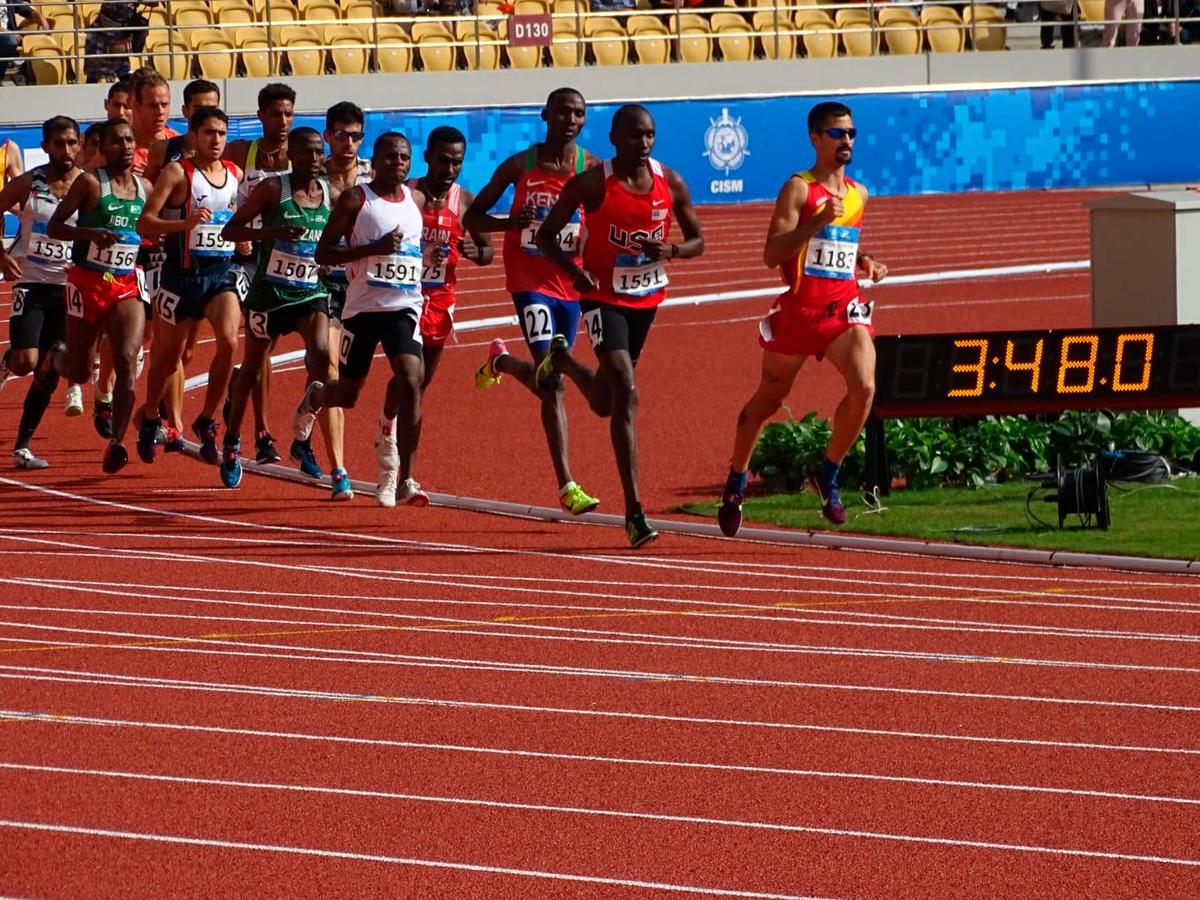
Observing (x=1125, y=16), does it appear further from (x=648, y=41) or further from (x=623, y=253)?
(x=623, y=253)

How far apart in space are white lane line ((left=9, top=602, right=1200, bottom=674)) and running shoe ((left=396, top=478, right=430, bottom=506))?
7.34 ft

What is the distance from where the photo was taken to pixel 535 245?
1089 centimetres

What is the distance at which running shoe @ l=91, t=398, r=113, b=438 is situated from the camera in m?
13.6

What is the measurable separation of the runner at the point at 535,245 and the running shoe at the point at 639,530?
29.4 inches

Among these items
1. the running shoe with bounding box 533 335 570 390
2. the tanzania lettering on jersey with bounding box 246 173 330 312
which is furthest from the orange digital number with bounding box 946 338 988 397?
the tanzania lettering on jersey with bounding box 246 173 330 312

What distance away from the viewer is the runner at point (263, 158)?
11938mm

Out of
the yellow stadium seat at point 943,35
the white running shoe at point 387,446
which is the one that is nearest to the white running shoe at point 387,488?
the white running shoe at point 387,446

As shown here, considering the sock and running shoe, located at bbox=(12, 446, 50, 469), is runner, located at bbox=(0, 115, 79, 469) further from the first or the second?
the sock

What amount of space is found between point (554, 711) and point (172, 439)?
6.73 m

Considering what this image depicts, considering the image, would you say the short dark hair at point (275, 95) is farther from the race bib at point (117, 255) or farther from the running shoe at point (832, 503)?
the running shoe at point (832, 503)

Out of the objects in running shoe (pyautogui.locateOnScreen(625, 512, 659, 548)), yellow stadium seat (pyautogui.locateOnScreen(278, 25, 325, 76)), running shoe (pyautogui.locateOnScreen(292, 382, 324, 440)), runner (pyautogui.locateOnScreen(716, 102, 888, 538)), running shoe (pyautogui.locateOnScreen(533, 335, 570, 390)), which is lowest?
running shoe (pyautogui.locateOnScreen(625, 512, 659, 548))

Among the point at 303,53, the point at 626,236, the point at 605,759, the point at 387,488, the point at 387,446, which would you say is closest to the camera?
the point at 605,759

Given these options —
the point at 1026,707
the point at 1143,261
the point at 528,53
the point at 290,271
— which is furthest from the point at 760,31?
the point at 1026,707

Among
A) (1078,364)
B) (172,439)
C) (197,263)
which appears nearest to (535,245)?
(197,263)
